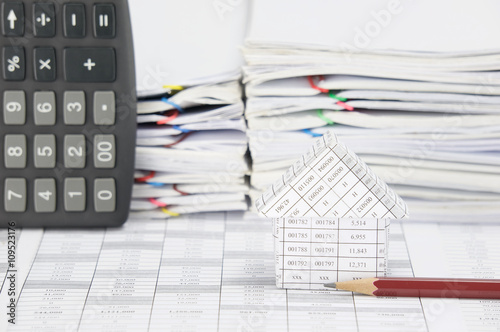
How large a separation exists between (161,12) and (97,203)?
7.4 inches

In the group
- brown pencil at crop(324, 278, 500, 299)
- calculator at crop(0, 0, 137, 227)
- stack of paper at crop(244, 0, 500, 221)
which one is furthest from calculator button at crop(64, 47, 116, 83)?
brown pencil at crop(324, 278, 500, 299)

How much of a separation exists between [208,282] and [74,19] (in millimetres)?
246

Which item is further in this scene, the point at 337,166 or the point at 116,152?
the point at 116,152

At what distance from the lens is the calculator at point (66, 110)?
594 millimetres

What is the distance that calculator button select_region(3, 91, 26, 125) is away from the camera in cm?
60

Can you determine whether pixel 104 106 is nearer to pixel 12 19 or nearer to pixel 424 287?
pixel 12 19

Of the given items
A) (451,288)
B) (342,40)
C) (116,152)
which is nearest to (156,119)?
(116,152)

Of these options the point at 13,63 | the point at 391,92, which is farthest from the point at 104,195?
the point at 391,92

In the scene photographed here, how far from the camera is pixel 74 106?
0.60 m

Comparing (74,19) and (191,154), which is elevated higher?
(74,19)

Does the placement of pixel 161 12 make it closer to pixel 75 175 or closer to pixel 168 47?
pixel 168 47

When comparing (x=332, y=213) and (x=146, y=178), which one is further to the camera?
(x=146, y=178)

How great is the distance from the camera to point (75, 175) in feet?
2.00

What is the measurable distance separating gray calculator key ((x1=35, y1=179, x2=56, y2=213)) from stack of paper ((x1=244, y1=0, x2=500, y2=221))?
6.9 inches
